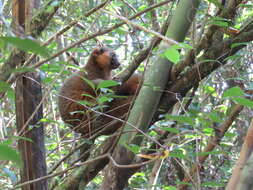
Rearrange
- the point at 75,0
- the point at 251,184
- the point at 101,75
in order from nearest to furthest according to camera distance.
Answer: the point at 251,184, the point at 75,0, the point at 101,75

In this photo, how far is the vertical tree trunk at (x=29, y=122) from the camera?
8.36ft

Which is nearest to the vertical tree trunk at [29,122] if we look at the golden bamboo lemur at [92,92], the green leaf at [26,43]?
the golden bamboo lemur at [92,92]

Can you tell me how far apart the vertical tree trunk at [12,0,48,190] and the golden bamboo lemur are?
1.68 feet

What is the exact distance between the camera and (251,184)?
1162mm

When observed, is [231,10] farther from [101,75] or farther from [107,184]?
[101,75]

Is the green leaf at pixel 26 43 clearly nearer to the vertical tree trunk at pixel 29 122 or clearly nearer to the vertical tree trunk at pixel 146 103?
the vertical tree trunk at pixel 146 103

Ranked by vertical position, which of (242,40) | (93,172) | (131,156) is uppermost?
(242,40)

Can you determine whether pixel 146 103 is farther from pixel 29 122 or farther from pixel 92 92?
pixel 92 92

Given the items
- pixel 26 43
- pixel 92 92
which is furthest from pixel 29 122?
pixel 92 92

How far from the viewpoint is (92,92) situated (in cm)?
499

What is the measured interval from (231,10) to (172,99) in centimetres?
83

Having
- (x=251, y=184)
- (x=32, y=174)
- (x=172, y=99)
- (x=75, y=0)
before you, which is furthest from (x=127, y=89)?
(x=251, y=184)

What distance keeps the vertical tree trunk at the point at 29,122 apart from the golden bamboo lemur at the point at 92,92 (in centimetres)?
51

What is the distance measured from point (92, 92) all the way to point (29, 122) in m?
2.31
